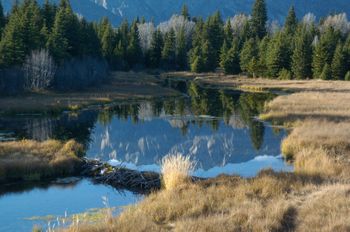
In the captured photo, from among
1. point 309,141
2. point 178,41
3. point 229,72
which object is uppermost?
point 178,41

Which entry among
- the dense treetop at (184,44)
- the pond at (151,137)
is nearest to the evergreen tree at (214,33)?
the dense treetop at (184,44)

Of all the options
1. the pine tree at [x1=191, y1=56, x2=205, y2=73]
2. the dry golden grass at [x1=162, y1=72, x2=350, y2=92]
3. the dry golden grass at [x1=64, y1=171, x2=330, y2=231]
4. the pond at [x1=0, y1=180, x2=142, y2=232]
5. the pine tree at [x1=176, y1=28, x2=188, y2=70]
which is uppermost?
the pine tree at [x1=176, y1=28, x2=188, y2=70]

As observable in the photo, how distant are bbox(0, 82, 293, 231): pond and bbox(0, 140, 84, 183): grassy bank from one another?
1996mm

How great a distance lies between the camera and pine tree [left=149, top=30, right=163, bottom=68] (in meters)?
110

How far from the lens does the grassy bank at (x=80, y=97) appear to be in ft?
160

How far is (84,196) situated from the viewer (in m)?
19.8

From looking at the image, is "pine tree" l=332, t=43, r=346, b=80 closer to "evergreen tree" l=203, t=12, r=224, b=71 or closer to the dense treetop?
the dense treetop

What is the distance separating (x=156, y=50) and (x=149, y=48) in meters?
1.63

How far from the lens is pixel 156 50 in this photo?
11038cm

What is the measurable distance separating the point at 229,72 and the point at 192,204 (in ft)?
275

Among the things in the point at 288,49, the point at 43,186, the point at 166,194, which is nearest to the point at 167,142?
the point at 43,186

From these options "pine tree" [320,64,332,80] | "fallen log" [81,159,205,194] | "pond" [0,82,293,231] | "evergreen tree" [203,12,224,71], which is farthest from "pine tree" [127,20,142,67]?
"fallen log" [81,159,205,194]

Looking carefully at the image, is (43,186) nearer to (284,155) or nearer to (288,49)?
(284,155)

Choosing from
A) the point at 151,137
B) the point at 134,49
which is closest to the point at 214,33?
the point at 134,49
